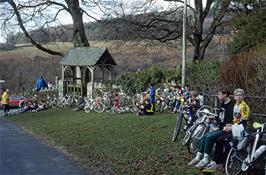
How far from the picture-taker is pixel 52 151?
47.8 feet

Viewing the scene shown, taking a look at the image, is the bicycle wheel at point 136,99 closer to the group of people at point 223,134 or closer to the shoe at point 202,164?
the group of people at point 223,134

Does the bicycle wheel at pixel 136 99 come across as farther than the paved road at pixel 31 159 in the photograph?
Yes

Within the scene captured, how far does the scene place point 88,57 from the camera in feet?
112

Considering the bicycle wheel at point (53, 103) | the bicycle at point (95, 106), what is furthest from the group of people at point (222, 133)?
the bicycle wheel at point (53, 103)

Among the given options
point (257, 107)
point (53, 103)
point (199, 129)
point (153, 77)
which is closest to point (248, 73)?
point (257, 107)

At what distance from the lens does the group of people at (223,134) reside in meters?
9.65

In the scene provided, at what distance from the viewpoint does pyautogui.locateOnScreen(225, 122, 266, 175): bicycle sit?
8672 millimetres

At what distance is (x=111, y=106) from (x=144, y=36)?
35.5 ft

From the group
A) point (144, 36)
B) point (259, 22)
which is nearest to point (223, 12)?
point (144, 36)

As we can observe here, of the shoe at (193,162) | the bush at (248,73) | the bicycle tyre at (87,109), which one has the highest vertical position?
the bush at (248,73)

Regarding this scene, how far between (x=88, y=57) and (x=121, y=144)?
66.3 feet

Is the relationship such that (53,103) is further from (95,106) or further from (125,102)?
(125,102)

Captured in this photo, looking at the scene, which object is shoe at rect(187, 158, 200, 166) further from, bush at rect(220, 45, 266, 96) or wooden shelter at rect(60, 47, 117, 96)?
wooden shelter at rect(60, 47, 117, 96)

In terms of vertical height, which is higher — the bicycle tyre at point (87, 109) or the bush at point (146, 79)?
the bush at point (146, 79)
